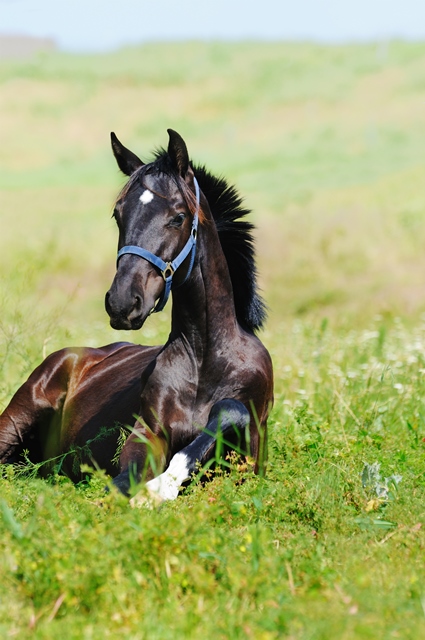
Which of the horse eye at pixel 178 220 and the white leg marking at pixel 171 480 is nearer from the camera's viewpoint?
the white leg marking at pixel 171 480

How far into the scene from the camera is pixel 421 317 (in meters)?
15.0

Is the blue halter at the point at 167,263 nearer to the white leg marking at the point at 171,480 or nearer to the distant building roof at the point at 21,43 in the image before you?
the white leg marking at the point at 171,480

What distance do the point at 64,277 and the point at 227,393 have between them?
49.8ft

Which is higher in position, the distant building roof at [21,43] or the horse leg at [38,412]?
the distant building roof at [21,43]

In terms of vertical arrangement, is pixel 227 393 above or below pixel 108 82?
below

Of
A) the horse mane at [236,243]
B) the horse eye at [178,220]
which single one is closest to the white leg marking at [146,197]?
the horse eye at [178,220]

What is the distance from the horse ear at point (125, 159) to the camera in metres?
5.36

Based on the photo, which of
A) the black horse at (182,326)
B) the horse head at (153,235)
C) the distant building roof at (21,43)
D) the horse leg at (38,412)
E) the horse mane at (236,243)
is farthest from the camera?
the distant building roof at (21,43)

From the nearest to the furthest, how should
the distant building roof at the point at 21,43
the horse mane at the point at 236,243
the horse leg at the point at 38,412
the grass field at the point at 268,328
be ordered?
1. the grass field at the point at 268,328
2. the horse mane at the point at 236,243
3. the horse leg at the point at 38,412
4. the distant building roof at the point at 21,43

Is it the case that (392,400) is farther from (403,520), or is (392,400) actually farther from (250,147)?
(250,147)

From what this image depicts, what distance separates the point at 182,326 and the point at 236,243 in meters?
0.76

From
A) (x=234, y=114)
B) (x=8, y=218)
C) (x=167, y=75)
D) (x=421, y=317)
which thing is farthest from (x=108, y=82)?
(x=421, y=317)

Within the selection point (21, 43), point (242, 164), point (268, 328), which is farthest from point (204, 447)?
point (21, 43)

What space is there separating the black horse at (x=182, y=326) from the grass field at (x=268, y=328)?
343 mm
